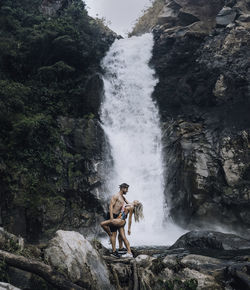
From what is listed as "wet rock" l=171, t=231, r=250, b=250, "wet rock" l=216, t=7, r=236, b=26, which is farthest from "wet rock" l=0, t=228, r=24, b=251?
"wet rock" l=216, t=7, r=236, b=26

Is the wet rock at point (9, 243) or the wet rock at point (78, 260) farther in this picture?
the wet rock at point (78, 260)

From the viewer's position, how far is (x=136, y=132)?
19.8 meters

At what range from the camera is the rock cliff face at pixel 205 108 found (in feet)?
51.8

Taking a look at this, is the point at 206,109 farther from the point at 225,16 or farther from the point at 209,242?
the point at 209,242

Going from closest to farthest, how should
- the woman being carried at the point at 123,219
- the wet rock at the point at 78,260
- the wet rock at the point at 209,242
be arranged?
the wet rock at the point at 78,260
the woman being carried at the point at 123,219
the wet rock at the point at 209,242

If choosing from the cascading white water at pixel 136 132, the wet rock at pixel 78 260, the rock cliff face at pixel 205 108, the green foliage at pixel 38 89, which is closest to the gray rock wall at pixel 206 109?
the rock cliff face at pixel 205 108

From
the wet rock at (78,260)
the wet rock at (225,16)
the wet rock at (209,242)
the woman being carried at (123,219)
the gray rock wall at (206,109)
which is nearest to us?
the wet rock at (78,260)

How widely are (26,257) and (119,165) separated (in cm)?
1328

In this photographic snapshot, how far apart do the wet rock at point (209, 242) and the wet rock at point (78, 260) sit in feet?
17.9

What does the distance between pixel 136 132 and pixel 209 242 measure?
34.7 ft

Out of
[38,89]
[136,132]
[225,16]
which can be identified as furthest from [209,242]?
[225,16]

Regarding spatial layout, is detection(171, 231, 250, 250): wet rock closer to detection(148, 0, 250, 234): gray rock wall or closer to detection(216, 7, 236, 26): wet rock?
detection(148, 0, 250, 234): gray rock wall

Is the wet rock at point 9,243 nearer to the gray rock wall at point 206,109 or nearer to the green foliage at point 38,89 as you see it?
the green foliage at point 38,89

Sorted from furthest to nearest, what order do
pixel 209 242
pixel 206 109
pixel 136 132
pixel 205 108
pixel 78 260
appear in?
pixel 136 132 → pixel 205 108 → pixel 206 109 → pixel 209 242 → pixel 78 260
